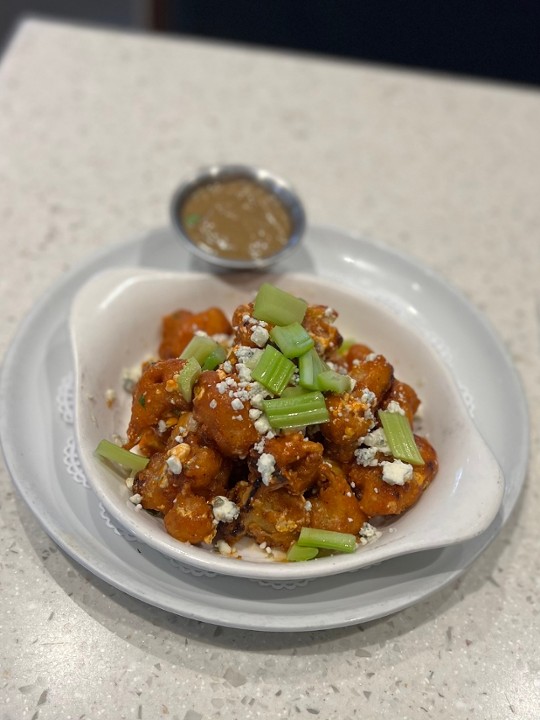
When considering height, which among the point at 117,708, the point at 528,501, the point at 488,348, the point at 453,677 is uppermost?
the point at 488,348

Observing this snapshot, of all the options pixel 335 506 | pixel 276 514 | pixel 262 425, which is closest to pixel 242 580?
pixel 276 514

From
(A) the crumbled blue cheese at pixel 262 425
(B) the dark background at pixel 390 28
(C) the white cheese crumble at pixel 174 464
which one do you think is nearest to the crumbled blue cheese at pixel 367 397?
(A) the crumbled blue cheese at pixel 262 425

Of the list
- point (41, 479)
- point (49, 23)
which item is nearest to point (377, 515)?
point (41, 479)

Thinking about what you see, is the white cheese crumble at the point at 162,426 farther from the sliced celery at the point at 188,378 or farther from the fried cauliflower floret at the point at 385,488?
the fried cauliflower floret at the point at 385,488

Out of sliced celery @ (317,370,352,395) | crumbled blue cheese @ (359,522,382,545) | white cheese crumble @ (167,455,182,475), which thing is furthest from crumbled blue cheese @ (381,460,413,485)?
white cheese crumble @ (167,455,182,475)

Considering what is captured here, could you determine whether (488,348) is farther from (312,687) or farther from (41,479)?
(41,479)

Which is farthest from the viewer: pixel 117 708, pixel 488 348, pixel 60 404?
pixel 488 348

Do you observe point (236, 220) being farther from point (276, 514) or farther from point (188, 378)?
point (276, 514)
